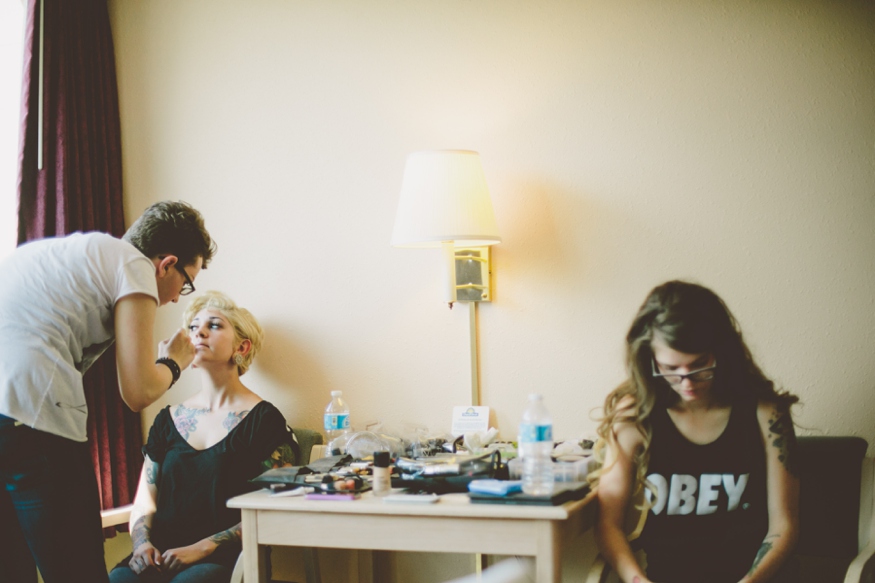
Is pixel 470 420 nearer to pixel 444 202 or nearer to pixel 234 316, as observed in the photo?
pixel 444 202

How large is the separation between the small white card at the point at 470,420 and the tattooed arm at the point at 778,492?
0.90 meters

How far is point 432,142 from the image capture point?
2.62 metres

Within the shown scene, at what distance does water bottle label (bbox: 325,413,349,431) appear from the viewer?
2.53m

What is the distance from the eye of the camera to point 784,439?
1818 millimetres

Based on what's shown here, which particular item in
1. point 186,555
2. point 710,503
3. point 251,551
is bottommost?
point 186,555

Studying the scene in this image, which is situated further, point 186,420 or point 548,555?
point 186,420

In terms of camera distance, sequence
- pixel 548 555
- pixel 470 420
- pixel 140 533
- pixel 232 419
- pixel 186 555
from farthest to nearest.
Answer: pixel 470 420, pixel 232 419, pixel 140 533, pixel 186 555, pixel 548 555

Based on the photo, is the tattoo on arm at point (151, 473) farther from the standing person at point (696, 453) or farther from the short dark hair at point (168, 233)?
the standing person at point (696, 453)

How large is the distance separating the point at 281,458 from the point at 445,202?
0.92 metres

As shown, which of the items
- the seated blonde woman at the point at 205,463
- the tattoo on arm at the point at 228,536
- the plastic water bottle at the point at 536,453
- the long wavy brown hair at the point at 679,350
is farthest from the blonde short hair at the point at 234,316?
the long wavy brown hair at the point at 679,350

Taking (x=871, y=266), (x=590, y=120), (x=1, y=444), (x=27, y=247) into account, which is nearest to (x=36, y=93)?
(x=27, y=247)

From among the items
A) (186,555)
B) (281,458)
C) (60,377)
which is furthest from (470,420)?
(60,377)

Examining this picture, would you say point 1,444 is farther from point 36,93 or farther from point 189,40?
point 189,40

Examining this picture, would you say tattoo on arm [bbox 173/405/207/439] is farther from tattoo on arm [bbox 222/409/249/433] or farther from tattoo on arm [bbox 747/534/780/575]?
tattoo on arm [bbox 747/534/780/575]
